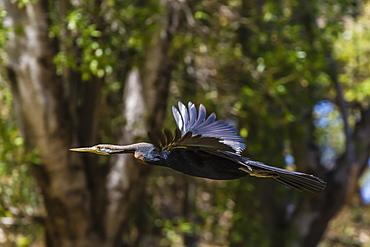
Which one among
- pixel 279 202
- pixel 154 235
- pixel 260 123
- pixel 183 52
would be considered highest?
pixel 183 52

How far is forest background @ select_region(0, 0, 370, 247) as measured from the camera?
6.46m

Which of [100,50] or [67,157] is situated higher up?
[100,50]

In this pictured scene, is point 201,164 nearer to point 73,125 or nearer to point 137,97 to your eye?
point 73,125

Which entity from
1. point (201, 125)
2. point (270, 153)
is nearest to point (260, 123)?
point (270, 153)

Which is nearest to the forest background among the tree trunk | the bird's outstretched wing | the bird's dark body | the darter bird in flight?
the tree trunk

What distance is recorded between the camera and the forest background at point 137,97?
254 inches

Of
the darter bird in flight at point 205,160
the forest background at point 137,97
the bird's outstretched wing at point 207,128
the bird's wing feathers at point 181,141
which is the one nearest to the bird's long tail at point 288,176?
the darter bird in flight at point 205,160

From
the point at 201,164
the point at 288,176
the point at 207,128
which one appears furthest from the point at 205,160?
the point at 288,176

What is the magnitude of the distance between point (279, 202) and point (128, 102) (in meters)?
2.82

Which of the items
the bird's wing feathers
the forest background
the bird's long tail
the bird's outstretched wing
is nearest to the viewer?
the bird's wing feathers

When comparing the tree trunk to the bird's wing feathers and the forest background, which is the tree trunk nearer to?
the forest background

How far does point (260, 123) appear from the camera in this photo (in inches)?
297

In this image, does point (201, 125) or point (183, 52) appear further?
point (183, 52)

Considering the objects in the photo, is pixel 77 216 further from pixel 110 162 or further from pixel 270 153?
pixel 270 153
